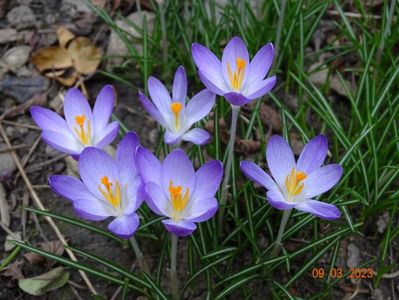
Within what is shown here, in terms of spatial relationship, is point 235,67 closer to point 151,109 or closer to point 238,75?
point 238,75

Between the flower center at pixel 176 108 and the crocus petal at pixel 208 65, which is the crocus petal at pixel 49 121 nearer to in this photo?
the flower center at pixel 176 108

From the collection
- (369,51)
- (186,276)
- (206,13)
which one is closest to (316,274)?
(186,276)

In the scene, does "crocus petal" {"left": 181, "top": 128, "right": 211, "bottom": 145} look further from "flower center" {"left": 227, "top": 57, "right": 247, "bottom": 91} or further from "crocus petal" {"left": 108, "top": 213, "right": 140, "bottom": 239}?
"crocus petal" {"left": 108, "top": 213, "right": 140, "bottom": 239}

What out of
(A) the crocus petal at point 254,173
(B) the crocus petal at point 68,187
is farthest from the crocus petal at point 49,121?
(A) the crocus petal at point 254,173

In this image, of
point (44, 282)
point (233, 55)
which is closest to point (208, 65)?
point (233, 55)

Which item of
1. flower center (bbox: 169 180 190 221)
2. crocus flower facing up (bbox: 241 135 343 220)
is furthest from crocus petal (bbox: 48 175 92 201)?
crocus flower facing up (bbox: 241 135 343 220)
